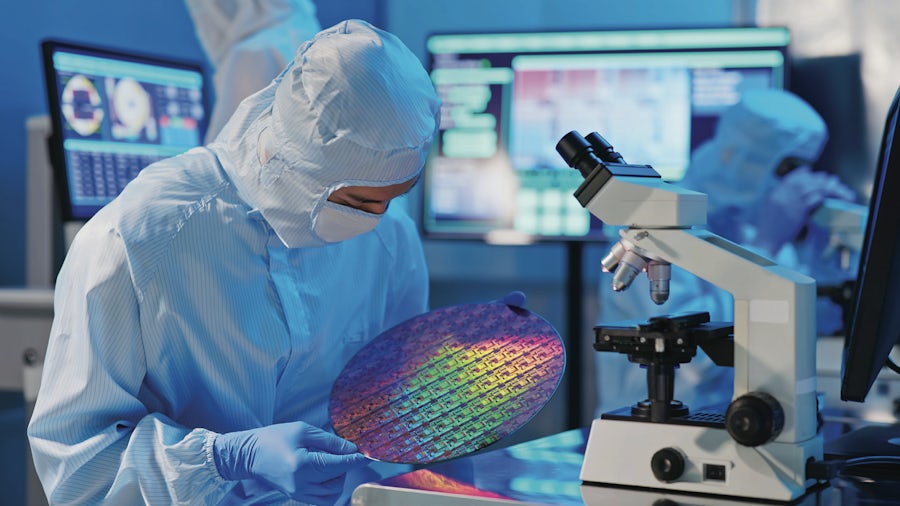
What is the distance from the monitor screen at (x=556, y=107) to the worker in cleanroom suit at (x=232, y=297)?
2.29m

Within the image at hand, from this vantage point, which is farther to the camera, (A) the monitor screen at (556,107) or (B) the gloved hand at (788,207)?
(A) the monitor screen at (556,107)

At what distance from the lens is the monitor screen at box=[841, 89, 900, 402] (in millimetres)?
1087

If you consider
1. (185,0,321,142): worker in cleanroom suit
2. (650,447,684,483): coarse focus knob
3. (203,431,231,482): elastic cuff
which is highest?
(185,0,321,142): worker in cleanroom suit

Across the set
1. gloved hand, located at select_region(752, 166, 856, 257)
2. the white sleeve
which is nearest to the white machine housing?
the white sleeve

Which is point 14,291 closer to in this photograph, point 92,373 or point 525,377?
point 92,373

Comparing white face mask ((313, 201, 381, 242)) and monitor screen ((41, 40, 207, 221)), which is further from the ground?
monitor screen ((41, 40, 207, 221))

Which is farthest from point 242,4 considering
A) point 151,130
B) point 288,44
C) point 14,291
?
point 14,291

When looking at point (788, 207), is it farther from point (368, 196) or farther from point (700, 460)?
point (700, 460)

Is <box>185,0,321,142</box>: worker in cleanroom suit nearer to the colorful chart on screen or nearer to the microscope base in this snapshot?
the colorful chart on screen

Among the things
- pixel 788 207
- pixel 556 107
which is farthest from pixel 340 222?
pixel 556 107

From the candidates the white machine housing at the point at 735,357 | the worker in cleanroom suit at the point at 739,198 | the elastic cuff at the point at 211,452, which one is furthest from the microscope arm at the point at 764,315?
the worker in cleanroom suit at the point at 739,198

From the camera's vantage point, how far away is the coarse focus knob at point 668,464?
1097mm

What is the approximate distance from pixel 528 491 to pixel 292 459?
1.20 ft

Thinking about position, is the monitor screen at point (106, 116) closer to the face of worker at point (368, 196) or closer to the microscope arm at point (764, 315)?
the face of worker at point (368, 196)
